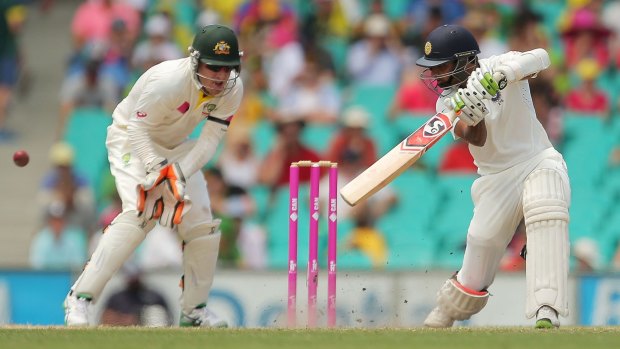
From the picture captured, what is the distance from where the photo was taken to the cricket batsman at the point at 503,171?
701 cm

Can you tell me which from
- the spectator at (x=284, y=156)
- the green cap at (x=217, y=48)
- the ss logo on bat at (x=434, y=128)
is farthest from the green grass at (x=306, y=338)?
the spectator at (x=284, y=156)

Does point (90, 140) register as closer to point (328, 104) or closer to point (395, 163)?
point (328, 104)

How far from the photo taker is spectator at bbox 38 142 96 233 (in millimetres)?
10836

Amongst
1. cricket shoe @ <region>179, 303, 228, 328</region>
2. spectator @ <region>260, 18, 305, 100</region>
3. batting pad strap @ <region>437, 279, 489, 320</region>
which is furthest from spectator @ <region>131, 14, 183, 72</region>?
batting pad strap @ <region>437, 279, 489, 320</region>

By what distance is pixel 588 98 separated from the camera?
11.7 m

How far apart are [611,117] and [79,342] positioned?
252 inches

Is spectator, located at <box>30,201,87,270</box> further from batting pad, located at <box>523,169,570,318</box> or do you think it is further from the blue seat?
batting pad, located at <box>523,169,570,318</box>

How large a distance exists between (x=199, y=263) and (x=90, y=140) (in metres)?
4.07

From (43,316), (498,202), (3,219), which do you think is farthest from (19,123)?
(498,202)

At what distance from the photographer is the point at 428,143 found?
23.4ft

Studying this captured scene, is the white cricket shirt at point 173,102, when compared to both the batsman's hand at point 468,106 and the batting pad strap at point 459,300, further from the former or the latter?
the batting pad strap at point 459,300

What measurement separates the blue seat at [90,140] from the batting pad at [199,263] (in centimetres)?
342

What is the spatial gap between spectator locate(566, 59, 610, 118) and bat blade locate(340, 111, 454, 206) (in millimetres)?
4775

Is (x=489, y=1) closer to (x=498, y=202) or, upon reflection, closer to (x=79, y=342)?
(x=498, y=202)
